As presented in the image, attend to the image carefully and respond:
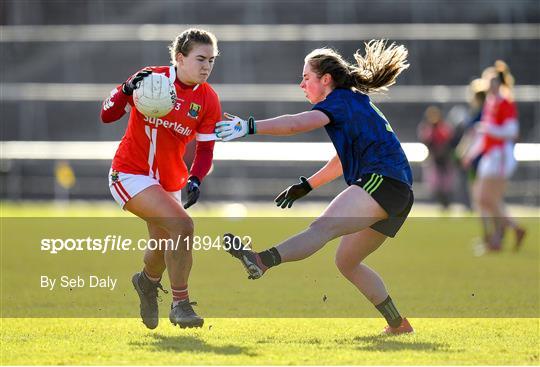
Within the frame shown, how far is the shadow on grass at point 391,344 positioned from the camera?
246 inches

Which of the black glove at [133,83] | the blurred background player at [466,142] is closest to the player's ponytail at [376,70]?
the black glove at [133,83]

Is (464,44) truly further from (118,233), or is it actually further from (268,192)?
(118,233)

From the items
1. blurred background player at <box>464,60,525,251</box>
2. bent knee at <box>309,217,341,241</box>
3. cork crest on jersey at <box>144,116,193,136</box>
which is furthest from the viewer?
blurred background player at <box>464,60,525,251</box>

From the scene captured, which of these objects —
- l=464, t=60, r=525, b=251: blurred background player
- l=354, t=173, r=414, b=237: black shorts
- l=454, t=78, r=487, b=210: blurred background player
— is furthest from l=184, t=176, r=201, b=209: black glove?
l=454, t=78, r=487, b=210: blurred background player

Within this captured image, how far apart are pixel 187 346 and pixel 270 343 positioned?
0.49 meters

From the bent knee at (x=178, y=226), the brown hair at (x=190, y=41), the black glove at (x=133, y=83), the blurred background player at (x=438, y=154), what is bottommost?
the blurred background player at (x=438, y=154)

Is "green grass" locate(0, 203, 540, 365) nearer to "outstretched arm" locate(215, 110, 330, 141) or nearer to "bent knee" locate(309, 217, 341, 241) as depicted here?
"bent knee" locate(309, 217, 341, 241)

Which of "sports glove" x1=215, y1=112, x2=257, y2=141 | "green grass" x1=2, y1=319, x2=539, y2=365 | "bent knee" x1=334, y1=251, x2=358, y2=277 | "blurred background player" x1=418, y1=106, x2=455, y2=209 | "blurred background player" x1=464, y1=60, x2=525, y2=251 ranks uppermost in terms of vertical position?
"sports glove" x1=215, y1=112, x2=257, y2=141

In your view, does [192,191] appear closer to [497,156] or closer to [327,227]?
[327,227]

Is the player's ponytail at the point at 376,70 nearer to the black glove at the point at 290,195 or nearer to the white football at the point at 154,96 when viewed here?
the black glove at the point at 290,195

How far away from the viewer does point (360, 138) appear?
21.9ft

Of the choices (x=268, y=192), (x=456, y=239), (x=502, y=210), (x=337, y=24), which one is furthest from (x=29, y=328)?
(x=337, y=24)

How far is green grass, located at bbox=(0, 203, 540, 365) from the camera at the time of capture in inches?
236

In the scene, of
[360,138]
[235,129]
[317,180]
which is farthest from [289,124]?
[317,180]
